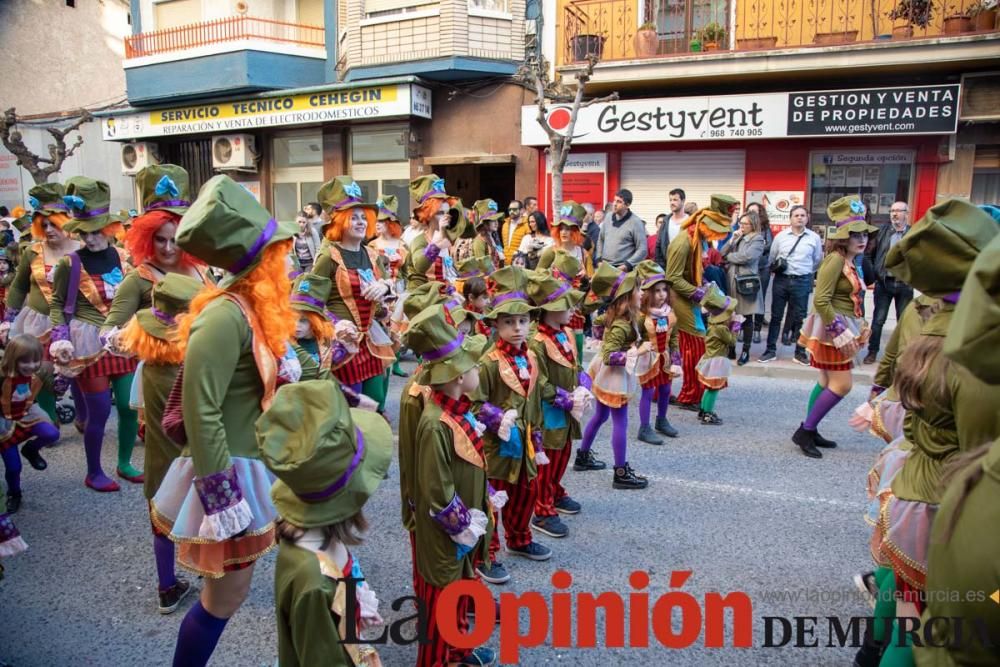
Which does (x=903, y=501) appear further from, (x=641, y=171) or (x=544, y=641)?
(x=641, y=171)

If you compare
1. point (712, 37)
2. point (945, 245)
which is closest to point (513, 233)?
point (712, 37)

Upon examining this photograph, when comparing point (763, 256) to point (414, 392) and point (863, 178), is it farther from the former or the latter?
point (414, 392)

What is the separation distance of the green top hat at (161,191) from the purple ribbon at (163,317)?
62 cm

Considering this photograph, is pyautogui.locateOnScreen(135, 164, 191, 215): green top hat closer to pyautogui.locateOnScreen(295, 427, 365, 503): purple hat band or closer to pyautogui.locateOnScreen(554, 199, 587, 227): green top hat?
pyautogui.locateOnScreen(295, 427, 365, 503): purple hat band

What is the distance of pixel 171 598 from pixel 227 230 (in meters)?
2.28

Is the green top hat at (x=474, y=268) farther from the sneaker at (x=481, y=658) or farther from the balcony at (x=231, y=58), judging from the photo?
the balcony at (x=231, y=58)

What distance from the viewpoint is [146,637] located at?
3652mm

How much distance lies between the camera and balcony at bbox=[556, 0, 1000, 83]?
489 inches

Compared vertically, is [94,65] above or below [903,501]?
above

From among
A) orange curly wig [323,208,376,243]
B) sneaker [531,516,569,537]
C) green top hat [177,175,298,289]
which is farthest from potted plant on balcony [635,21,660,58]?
green top hat [177,175,298,289]

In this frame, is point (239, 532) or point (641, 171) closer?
point (239, 532)

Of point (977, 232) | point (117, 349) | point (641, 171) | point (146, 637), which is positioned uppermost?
point (641, 171)

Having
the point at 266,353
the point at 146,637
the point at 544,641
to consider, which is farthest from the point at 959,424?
the point at 146,637

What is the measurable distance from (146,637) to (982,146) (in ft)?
47.2
